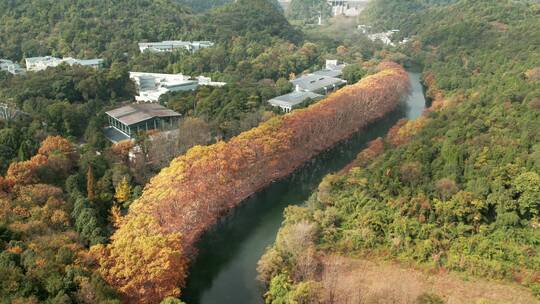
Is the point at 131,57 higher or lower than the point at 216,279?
higher

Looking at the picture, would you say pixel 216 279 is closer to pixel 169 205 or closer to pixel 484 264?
pixel 169 205

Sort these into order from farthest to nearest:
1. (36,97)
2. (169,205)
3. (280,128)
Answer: (36,97) < (280,128) < (169,205)

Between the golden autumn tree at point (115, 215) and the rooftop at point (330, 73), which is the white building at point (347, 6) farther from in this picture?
the golden autumn tree at point (115, 215)

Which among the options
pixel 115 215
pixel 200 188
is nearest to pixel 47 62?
pixel 115 215

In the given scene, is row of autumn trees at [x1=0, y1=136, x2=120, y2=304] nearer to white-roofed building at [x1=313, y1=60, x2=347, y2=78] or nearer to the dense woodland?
the dense woodland

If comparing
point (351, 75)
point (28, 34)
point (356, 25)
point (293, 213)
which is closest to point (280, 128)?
point (293, 213)

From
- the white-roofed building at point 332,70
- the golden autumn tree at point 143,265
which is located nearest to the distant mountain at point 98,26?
the white-roofed building at point 332,70

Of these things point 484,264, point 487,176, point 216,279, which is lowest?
point 216,279
